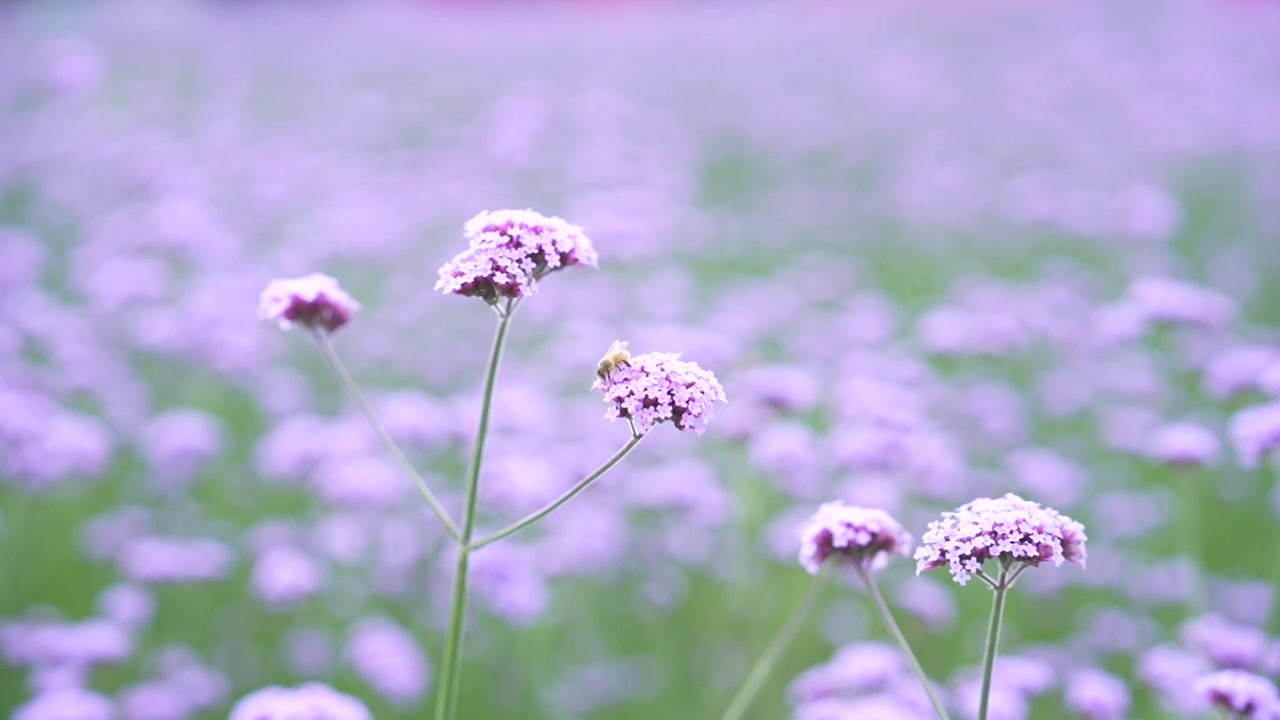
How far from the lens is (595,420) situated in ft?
17.7

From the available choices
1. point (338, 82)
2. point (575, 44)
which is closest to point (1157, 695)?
point (338, 82)

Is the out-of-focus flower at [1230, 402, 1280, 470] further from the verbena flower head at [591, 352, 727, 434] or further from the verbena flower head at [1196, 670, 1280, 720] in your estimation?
the verbena flower head at [591, 352, 727, 434]

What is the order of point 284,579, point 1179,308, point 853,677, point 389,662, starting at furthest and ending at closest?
1. point 1179,308
2. point 284,579
3. point 389,662
4. point 853,677

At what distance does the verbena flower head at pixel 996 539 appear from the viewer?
6.27 ft

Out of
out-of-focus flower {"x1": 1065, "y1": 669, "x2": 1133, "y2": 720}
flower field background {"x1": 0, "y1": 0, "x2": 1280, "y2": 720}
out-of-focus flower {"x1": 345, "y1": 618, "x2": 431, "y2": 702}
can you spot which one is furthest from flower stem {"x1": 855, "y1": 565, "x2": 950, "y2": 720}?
out-of-focus flower {"x1": 345, "y1": 618, "x2": 431, "y2": 702}

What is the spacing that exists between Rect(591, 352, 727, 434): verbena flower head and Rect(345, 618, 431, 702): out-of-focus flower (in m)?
2.31

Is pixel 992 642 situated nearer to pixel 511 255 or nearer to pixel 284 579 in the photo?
pixel 511 255

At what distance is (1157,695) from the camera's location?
175 inches

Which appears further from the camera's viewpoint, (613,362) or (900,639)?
(613,362)

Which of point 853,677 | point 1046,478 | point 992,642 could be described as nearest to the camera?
point 992,642

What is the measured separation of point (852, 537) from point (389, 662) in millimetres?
2299

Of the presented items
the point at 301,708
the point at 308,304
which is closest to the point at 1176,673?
the point at 301,708

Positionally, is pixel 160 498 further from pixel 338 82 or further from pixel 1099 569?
pixel 338 82

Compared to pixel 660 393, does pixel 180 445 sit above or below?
above
